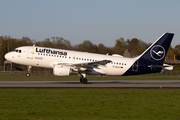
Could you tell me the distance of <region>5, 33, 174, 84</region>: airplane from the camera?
33344mm

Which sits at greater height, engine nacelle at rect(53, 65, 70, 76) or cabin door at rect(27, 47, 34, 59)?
cabin door at rect(27, 47, 34, 59)

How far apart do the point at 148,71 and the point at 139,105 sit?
69.6 ft

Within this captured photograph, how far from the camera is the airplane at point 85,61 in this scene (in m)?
33.3

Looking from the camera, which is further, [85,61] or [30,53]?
[85,61]

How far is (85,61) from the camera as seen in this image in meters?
34.6

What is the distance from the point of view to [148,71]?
119 feet

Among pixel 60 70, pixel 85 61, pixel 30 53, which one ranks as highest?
pixel 30 53

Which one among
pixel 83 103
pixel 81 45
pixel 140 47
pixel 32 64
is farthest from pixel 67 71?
pixel 140 47

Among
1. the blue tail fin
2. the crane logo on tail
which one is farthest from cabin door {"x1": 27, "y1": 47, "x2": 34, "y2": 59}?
the crane logo on tail

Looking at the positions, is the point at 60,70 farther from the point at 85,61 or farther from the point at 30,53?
the point at 30,53

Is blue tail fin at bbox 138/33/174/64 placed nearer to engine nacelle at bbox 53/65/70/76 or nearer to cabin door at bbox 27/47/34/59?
engine nacelle at bbox 53/65/70/76

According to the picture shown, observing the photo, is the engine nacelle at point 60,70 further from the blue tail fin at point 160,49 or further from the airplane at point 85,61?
the blue tail fin at point 160,49

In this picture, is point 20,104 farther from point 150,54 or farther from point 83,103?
point 150,54

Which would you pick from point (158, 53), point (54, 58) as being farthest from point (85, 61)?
point (158, 53)
